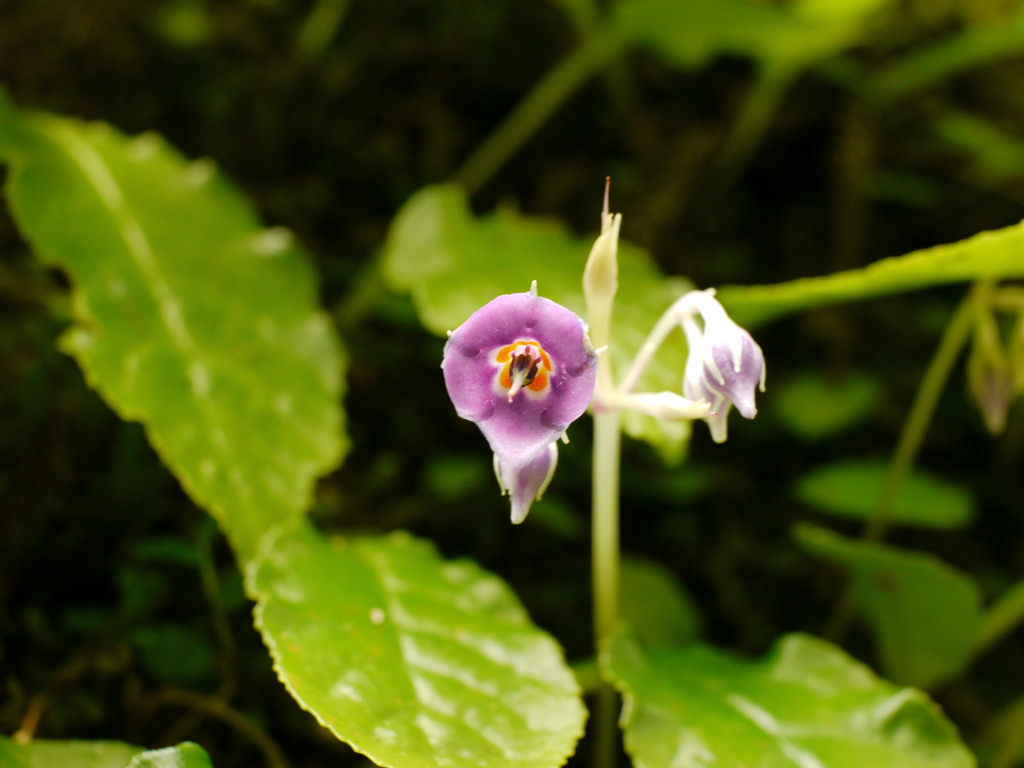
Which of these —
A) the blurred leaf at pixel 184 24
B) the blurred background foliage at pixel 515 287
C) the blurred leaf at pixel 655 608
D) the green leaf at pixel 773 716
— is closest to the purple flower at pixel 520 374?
the green leaf at pixel 773 716

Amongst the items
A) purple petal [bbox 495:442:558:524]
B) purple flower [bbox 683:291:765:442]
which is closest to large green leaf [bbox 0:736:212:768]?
purple petal [bbox 495:442:558:524]

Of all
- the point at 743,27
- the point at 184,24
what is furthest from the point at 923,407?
the point at 184,24

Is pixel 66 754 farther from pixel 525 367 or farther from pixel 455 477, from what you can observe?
pixel 455 477

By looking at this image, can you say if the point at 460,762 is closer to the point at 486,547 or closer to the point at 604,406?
the point at 604,406

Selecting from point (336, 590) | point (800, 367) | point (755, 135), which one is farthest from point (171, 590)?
point (755, 135)

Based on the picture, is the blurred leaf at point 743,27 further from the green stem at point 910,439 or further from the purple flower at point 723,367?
the purple flower at point 723,367
